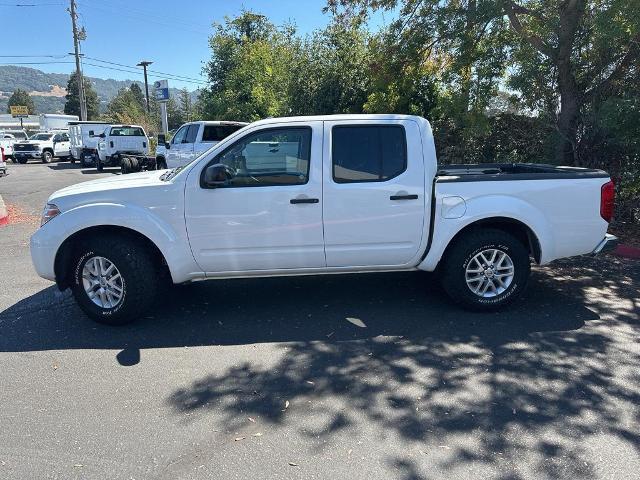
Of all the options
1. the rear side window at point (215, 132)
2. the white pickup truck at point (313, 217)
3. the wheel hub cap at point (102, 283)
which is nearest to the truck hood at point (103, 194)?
the white pickup truck at point (313, 217)

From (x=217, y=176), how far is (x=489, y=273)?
276 cm

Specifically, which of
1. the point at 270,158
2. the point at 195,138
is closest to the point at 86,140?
the point at 195,138

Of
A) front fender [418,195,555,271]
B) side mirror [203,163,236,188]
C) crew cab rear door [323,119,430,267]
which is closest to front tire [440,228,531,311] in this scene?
front fender [418,195,555,271]

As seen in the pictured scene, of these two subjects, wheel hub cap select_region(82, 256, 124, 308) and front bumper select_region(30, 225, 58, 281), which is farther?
wheel hub cap select_region(82, 256, 124, 308)

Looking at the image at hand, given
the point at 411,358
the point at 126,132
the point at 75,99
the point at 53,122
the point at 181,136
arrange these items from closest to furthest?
1. the point at 411,358
2. the point at 181,136
3. the point at 126,132
4. the point at 53,122
5. the point at 75,99

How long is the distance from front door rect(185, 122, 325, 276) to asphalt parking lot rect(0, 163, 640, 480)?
2.22 ft

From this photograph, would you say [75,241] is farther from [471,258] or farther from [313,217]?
[471,258]

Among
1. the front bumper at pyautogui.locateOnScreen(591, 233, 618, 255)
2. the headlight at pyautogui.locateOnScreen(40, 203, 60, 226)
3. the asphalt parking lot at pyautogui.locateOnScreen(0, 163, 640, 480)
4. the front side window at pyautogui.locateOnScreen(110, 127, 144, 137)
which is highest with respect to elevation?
the front side window at pyautogui.locateOnScreen(110, 127, 144, 137)

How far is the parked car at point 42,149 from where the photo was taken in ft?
107

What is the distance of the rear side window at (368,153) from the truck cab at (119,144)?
65.4 ft

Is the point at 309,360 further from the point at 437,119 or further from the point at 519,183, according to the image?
the point at 437,119

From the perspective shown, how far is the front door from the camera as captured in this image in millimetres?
4676

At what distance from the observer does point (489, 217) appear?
4863 mm

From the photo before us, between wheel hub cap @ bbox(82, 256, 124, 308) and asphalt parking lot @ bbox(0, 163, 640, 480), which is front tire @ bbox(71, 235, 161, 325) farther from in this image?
asphalt parking lot @ bbox(0, 163, 640, 480)
